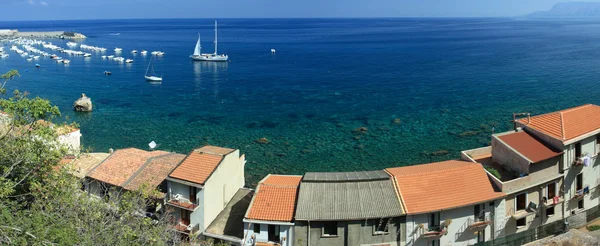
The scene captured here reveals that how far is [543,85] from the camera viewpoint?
90.3 meters

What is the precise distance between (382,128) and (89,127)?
4065 centimetres

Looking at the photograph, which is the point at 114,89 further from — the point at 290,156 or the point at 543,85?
the point at 543,85

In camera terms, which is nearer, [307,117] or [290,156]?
[290,156]

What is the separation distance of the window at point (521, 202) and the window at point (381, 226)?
1019 cm

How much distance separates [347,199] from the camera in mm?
31672

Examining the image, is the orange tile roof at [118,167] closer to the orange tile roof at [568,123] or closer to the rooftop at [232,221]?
the rooftop at [232,221]

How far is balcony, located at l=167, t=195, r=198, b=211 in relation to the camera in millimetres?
33688

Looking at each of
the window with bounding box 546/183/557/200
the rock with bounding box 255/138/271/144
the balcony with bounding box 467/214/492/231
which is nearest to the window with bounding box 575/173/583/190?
the window with bounding box 546/183/557/200

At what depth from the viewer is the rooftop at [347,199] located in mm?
30734

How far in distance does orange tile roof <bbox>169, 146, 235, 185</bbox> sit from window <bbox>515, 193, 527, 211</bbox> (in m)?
21.0

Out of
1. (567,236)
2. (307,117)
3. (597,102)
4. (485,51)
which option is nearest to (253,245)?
(567,236)

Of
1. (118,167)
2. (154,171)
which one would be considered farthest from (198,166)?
(118,167)

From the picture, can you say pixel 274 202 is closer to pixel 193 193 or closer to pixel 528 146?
pixel 193 193

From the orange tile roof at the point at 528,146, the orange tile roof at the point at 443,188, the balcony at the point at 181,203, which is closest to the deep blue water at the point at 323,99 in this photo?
the balcony at the point at 181,203
